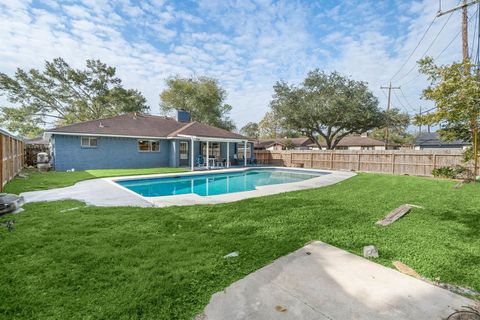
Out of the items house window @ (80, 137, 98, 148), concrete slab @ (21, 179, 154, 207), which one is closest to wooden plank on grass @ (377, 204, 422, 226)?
concrete slab @ (21, 179, 154, 207)

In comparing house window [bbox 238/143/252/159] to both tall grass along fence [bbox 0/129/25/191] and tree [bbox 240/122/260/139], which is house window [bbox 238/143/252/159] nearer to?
tall grass along fence [bbox 0/129/25/191]

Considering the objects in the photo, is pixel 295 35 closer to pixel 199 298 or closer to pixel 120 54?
pixel 120 54

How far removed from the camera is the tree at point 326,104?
23.9m

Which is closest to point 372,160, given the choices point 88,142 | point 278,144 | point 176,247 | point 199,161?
point 199,161

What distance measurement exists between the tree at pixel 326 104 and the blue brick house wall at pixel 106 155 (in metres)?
13.9

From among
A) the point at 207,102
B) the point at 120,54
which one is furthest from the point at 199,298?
the point at 207,102

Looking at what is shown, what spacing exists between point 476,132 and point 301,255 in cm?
393

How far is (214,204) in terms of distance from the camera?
678 cm

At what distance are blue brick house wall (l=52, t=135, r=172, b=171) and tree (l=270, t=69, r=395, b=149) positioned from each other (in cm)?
1392

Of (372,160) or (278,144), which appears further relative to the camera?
(278,144)

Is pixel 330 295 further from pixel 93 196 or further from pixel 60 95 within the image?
Answer: pixel 60 95

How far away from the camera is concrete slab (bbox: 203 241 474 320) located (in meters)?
2.28

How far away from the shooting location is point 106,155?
1664 cm

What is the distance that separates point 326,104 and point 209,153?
12.6m
